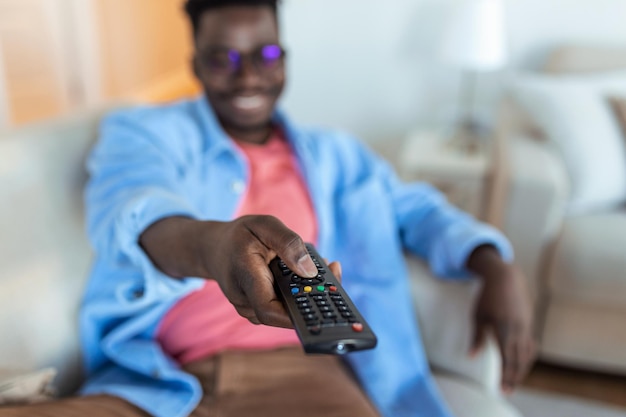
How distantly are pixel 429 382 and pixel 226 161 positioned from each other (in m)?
0.47

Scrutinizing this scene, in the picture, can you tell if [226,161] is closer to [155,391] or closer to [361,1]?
[155,391]

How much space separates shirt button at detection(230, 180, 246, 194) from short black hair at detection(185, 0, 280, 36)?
0.30 metres

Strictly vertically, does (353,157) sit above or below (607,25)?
below

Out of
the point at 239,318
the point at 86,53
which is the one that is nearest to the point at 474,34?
the point at 239,318

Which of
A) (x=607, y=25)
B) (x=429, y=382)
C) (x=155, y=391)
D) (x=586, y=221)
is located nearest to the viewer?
(x=155, y=391)

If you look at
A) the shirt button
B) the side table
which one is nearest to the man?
the shirt button

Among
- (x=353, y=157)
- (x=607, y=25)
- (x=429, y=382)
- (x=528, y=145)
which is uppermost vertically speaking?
(x=607, y=25)

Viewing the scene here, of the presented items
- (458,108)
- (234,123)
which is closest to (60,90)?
(458,108)

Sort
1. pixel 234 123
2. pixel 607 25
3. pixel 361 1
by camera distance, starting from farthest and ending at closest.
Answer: pixel 361 1 → pixel 607 25 → pixel 234 123

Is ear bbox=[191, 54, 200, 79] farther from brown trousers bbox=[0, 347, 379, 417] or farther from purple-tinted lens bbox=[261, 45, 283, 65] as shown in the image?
→ brown trousers bbox=[0, 347, 379, 417]

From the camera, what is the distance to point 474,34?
1.86 m

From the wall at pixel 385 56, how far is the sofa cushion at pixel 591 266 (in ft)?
3.09

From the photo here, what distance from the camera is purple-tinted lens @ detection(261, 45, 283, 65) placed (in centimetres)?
102

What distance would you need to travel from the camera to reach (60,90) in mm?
2871
